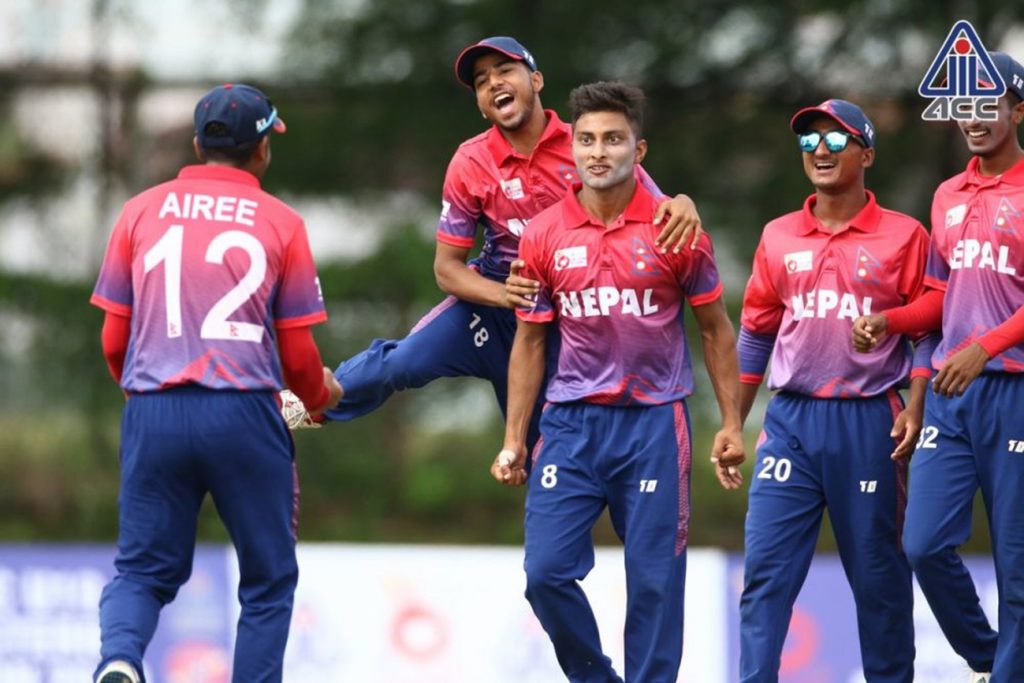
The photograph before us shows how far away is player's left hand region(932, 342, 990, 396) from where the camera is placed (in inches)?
271

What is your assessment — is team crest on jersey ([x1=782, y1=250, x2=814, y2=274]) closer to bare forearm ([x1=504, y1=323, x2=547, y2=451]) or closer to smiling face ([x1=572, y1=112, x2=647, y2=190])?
smiling face ([x1=572, y1=112, x2=647, y2=190])

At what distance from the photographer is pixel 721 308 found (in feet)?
24.4

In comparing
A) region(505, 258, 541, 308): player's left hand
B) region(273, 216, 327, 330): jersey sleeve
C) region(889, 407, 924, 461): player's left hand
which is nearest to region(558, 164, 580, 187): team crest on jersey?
region(505, 258, 541, 308): player's left hand

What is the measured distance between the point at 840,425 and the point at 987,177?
3.76 feet

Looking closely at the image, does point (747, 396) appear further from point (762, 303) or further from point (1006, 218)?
point (1006, 218)

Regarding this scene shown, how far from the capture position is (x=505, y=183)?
7.89 m

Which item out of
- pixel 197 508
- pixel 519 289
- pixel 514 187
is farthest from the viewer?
pixel 514 187

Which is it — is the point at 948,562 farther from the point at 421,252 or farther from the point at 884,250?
the point at 421,252

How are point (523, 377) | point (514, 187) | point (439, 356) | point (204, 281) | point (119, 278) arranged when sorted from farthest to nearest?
point (439, 356)
point (514, 187)
point (523, 377)
point (119, 278)
point (204, 281)

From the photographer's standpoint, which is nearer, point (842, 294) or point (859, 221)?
point (842, 294)

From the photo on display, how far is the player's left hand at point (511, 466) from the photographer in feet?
24.1

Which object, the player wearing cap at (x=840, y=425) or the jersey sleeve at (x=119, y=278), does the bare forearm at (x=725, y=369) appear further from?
the jersey sleeve at (x=119, y=278)

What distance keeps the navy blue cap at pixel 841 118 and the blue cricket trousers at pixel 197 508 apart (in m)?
2.51

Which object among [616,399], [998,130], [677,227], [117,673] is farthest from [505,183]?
[117,673]
